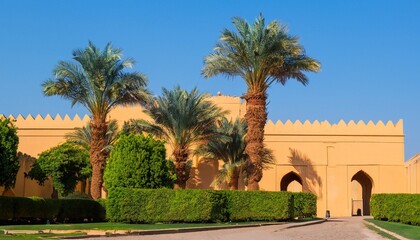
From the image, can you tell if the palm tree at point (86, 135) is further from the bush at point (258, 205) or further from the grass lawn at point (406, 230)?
the grass lawn at point (406, 230)

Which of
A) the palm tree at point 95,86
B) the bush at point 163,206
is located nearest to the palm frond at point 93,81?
the palm tree at point 95,86

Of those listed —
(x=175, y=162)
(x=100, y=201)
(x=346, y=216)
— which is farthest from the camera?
(x=346, y=216)

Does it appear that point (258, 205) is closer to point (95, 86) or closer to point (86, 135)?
point (95, 86)

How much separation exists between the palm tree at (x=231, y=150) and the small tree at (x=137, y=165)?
9.05m

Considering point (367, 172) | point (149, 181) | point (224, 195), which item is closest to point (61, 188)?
point (149, 181)

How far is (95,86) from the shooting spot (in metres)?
31.5

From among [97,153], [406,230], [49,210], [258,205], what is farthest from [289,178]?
[406,230]

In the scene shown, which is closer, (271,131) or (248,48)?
(248,48)

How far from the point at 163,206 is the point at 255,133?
6212 mm

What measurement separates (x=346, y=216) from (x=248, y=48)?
56.0 ft

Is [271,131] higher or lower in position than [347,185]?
higher

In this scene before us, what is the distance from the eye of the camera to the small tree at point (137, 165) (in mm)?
28484

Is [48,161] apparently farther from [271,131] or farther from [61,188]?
[271,131]

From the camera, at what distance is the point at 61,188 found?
3991 cm
